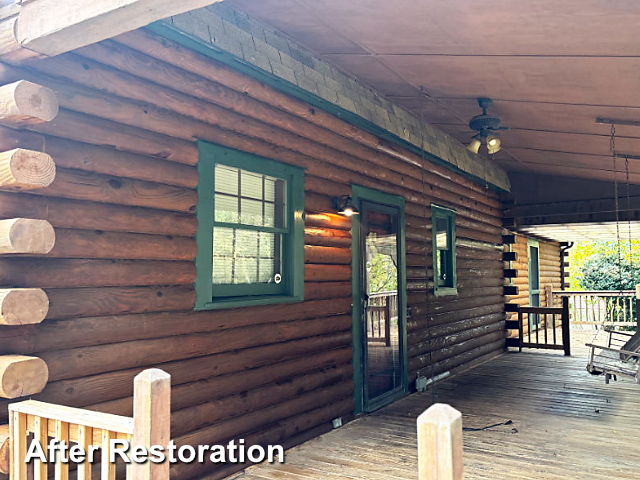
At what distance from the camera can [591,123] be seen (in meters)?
5.24

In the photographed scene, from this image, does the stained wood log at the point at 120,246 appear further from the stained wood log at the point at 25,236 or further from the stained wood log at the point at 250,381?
the stained wood log at the point at 250,381

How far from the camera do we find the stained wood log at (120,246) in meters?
2.62

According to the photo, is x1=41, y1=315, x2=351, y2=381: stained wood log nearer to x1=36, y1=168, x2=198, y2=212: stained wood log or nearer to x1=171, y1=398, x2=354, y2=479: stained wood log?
x1=171, y1=398, x2=354, y2=479: stained wood log

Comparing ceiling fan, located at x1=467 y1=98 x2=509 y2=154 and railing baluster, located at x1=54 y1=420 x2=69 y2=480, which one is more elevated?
ceiling fan, located at x1=467 y1=98 x2=509 y2=154

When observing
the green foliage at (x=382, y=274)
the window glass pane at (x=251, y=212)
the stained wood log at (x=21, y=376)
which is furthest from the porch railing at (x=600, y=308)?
the stained wood log at (x=21, y=376)

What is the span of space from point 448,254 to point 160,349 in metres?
5.14

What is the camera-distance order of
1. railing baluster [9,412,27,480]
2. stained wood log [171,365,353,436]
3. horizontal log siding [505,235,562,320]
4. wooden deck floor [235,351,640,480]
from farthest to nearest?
horizontal log siding [505,235,562,320], wooden deck floor [235,351,640,480], stained wood log [171,365,353,436], railing baluster [9,412,27,480]

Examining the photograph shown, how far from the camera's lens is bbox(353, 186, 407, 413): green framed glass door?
199 inches

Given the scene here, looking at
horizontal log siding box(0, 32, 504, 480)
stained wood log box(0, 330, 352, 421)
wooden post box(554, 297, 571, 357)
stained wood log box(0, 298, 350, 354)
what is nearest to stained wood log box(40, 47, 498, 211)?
horizontal log siding box(0, 32, 504, 480)

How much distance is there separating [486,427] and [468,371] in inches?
118

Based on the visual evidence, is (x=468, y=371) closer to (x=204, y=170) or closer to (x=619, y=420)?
(x=619, y=420)

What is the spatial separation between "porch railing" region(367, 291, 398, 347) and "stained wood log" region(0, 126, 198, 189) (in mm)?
2581

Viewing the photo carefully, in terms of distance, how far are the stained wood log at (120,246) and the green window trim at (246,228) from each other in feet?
0.51

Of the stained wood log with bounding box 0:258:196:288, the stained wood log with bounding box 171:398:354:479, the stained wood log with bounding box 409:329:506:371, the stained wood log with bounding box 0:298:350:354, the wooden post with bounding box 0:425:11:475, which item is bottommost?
the stained wood log with bounding box 171:398:354:479
